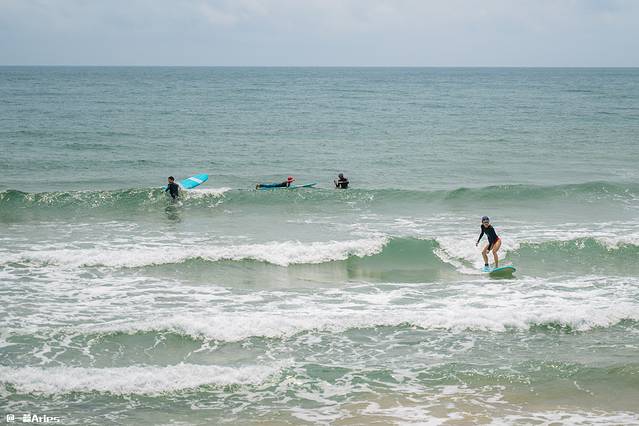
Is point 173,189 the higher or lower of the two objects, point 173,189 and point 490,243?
the higher

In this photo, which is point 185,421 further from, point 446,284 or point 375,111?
point 375,111

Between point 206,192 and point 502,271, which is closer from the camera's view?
point 502,271

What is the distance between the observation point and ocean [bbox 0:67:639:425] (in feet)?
39.0

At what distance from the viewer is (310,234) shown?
2311 cm

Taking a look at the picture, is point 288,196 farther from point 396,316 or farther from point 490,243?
point 396,316

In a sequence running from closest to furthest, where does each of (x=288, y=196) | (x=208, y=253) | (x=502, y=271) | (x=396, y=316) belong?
(x=396, y=316) → (x=502, y=271) → (x=208, y=253) → (x=288, y=196)

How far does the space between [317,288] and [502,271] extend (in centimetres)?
515

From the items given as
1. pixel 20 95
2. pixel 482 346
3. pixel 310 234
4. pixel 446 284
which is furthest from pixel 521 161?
pixel 20 95

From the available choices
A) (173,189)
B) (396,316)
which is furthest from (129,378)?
(173,189)

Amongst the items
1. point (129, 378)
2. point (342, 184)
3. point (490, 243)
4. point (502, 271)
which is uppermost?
point (342, 184)

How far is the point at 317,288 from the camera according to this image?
17859 mm

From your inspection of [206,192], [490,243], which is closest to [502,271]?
[490,243]

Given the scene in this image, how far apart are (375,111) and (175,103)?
832 inches

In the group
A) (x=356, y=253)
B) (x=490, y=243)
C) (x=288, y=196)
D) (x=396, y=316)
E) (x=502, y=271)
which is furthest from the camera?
(x=288, y=196)
